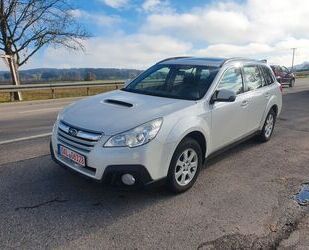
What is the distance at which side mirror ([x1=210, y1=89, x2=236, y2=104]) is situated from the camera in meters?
4.56

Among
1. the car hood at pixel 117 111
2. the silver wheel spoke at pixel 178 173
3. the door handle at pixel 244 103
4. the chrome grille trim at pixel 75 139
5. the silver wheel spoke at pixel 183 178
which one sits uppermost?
the car hood at pixel 117 111

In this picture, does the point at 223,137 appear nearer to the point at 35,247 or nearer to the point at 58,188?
the point at 58,188

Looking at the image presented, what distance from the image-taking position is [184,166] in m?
4.28

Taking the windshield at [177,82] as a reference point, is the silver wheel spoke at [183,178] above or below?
below

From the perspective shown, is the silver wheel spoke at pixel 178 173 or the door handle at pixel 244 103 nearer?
the silver wheel spoke at pixel 178 173

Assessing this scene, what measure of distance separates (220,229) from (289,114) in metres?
8.42

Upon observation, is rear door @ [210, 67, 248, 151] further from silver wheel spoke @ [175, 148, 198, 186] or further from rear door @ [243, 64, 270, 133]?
silver wheel spoke @ [175, 148, 198, 186]

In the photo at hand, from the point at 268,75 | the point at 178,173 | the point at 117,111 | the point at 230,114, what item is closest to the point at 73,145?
the point at 117,111

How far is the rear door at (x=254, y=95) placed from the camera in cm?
578

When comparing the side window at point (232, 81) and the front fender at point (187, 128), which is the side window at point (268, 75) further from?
the front fender at point (187, 128)

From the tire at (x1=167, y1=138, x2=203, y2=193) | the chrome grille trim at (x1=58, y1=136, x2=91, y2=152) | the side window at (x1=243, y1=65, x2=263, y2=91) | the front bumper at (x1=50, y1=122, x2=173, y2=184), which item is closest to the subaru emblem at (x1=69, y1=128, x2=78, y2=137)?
the chrome grille trim at (x1=58, y1=136, x2=91, y2=152)

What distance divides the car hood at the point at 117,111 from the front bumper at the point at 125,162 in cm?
24

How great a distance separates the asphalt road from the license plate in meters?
0.35

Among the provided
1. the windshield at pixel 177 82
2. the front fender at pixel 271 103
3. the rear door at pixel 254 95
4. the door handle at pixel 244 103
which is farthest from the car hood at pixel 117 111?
the front fender at pixel 271 103
